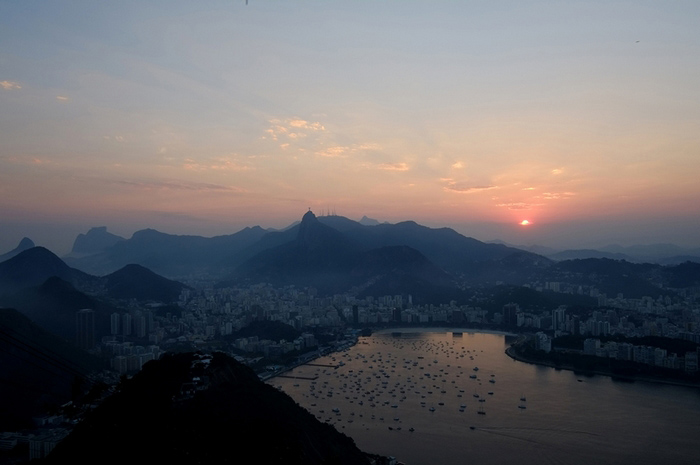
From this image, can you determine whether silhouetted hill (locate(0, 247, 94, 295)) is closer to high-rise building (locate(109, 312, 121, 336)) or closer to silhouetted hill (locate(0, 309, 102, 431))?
high-rise building (locate(109, 312, 121, 336))

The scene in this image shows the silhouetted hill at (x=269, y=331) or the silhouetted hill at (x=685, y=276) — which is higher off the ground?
the silhouetted hill at (x=685, y=276)

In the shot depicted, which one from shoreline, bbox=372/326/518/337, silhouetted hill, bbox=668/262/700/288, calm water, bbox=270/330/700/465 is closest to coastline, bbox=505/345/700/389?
calm water, bbox=270/330/700/465

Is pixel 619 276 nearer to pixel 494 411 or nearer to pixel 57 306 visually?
pixel 494 411

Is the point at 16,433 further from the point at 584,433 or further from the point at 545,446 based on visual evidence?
the point at 584,433

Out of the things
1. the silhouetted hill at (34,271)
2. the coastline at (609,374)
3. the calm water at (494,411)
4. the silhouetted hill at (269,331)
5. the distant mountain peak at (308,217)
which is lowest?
the coastline at (609,374)

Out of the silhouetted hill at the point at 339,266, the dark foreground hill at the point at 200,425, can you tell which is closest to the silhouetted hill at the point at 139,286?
the silhouetted hill at the point at 339,266

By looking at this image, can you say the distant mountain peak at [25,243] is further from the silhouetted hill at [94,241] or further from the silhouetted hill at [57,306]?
the silhouetted hill at [57,306]

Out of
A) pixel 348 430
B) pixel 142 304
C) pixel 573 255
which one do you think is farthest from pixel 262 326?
pixel 573 255
